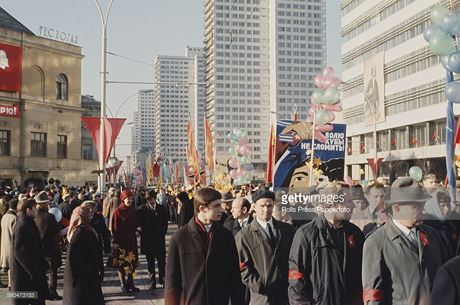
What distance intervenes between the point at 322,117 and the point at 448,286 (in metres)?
14.4

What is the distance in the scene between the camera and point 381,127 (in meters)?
60.2

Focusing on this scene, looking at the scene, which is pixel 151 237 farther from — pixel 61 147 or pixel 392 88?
pixel 392 88

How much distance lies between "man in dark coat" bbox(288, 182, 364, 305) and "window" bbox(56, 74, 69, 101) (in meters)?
55.3

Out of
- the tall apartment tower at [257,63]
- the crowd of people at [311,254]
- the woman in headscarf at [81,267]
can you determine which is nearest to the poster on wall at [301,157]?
the crowd of people at [311,254]

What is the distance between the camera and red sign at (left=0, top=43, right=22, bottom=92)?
51097 mm

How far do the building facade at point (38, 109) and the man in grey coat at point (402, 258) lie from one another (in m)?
49.2

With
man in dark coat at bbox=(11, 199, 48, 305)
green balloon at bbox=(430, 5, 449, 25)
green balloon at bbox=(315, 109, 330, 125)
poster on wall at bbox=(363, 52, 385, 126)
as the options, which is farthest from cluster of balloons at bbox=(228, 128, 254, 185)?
poster on wall at bbox=(363, 52, 385, 126)

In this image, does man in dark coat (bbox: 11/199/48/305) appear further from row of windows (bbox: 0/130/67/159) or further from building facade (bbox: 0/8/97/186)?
row of windows (bbox: 0/130/67/159)

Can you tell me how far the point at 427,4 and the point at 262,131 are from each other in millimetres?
124364

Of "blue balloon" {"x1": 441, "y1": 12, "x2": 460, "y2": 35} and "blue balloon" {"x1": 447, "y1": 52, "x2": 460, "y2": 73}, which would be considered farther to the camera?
"blue balloon" {"x1": 441, "y1": 12, "x2": 460, "y2": 35}

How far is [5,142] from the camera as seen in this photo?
52406 millimetres

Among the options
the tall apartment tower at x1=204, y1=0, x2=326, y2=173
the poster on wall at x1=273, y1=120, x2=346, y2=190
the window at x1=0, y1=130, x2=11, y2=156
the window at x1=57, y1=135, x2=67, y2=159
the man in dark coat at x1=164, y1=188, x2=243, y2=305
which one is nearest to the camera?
the man in dark coat at x1=164, y1=188, x2=243, y2=305

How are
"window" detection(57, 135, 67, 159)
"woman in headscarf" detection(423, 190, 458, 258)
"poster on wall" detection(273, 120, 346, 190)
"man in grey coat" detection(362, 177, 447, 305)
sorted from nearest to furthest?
1. "man in grey coat" detection(362, 177, 447, 305)
2. "woman in headscarf" detection(423, 190, 458, 258)
3. "poster on wall" detection(273, 120, 346, 190)
4. "window" detection(57, 135, 67, 159)

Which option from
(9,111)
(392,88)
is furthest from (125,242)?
(392,88)
